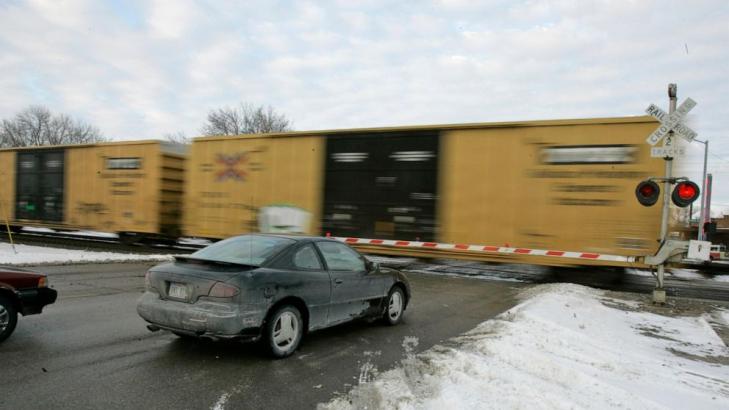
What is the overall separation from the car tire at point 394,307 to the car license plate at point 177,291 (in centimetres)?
301

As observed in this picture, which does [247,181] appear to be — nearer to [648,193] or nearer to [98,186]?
[98,186]

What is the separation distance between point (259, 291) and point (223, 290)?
357 mm

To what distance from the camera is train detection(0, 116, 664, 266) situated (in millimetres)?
11734

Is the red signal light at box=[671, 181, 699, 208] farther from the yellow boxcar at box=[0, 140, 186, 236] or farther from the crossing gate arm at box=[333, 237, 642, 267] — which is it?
the yellow boxcar at box=[0, 140, 186, 236]

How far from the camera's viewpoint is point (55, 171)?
21.2m

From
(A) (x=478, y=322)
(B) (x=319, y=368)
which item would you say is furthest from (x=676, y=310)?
(B) (x=319, y=368)

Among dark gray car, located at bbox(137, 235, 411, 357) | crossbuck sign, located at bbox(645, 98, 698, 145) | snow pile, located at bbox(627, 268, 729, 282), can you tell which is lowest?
snow pile, located at bbox(627, 268, 729, 282)

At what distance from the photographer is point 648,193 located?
934 cm

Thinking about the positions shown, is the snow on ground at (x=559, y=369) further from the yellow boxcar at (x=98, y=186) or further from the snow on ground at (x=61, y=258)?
the yellow boxcar at (x=98, y=186)

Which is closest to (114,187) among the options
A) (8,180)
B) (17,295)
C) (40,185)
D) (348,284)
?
(40,185)

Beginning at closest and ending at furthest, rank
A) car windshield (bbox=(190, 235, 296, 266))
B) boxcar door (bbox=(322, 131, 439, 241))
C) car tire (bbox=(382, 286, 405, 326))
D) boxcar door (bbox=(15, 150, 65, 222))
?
car windshield (bbox=(190, 235, 296, 266)) < car tire (bbox=(382, 286, 405, 326)) < boxcar door (bbox=(322, 131, 439, 241)) < boxcar door (bbox=(15, 150, 65, 222))

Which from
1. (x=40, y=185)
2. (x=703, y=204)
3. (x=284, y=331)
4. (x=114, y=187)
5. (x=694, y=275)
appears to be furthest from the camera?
(x=703, y=204)

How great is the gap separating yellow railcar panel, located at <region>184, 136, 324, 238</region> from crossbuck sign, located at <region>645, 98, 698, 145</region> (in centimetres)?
877

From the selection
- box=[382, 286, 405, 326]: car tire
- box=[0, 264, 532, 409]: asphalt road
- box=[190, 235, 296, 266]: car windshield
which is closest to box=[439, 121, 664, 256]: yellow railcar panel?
box=[0, 264, 532, 409]: asphalt road
